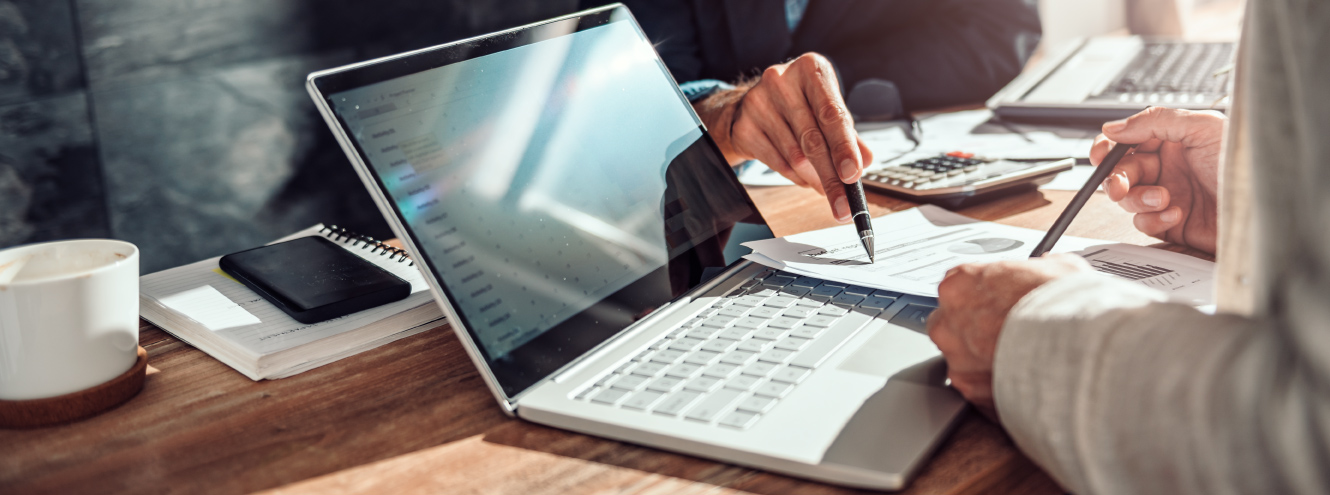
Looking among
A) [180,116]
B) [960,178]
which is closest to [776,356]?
[960,178]

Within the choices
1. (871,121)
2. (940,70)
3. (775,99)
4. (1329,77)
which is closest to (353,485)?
(1329,77)

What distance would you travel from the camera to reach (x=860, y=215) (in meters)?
0.72

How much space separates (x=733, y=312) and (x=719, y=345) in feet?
0.19

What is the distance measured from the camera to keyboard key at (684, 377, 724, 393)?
0.48 meters

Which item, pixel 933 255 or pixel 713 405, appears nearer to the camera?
pixel 713 405

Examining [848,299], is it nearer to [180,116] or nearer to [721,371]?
[721,371]

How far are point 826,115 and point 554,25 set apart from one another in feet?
0.93

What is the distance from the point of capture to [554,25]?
2.23 feet

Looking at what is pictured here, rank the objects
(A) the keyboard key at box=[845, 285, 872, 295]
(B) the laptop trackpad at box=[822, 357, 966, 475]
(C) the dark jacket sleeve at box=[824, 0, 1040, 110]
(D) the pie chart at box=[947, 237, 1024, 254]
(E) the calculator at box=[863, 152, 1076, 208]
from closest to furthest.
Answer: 1. (B) the laptop trackpad at box=[822, 357, 966, 475]
2. (A) the keyboard key at box=[845, 285, 872, 295]
3. (D) the pie chart at box=[947, 237, 1024, 254]
4. (E) the calculator at box=[863, 152, 1076, 208]
5. (C) the dark jacket sleeve at box=[824, 0, 1040, 110]

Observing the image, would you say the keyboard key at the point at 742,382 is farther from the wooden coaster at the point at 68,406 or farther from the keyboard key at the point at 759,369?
the wooden coaster at the point at 68,406

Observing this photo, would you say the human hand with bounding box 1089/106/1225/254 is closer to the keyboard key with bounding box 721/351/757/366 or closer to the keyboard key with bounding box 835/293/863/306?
the keyboard key with bounding box 835/293/863/306

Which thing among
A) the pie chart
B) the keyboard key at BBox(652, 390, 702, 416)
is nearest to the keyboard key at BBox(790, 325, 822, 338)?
the keyboard key at BBox(652, 390, 702, 416)

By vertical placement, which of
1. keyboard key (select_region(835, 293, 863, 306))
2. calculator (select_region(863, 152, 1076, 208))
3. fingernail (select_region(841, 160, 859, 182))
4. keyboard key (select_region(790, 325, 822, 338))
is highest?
fingernail (select_region(841, 160, 859, 182))

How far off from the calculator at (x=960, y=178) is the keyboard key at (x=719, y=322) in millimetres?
418
